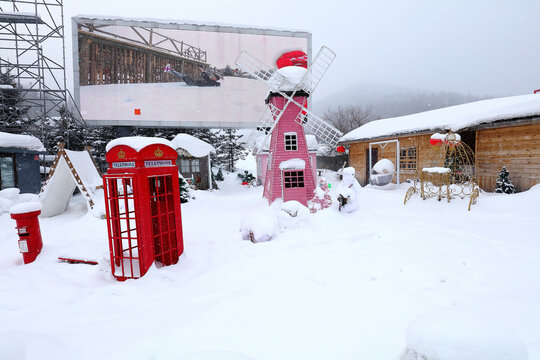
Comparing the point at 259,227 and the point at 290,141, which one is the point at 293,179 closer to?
the point at 290,141

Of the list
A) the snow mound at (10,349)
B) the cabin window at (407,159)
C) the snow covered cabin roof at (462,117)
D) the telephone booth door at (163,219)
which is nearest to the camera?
the snow mound at (10,349)

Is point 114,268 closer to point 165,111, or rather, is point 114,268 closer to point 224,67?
point 165,111

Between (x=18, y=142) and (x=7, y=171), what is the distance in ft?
4.50

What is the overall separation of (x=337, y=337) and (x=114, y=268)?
4.07 metres

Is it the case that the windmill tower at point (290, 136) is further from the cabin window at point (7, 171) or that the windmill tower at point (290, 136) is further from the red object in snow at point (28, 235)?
the cabin window at point (7, 171)

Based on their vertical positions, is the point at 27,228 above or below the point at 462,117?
below

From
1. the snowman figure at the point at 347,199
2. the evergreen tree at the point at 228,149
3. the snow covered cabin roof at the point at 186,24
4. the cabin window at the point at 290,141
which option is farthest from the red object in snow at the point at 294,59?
the evergreen tree at the point at 228,149

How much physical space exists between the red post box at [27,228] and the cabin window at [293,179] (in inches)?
280

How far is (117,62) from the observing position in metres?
17.3

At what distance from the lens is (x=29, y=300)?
370 centimetres

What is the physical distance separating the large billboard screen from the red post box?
14.5m

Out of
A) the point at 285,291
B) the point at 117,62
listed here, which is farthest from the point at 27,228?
the point at 117,62

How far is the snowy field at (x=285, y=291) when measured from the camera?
2.75 metres

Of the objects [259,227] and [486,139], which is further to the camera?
[486,139]
